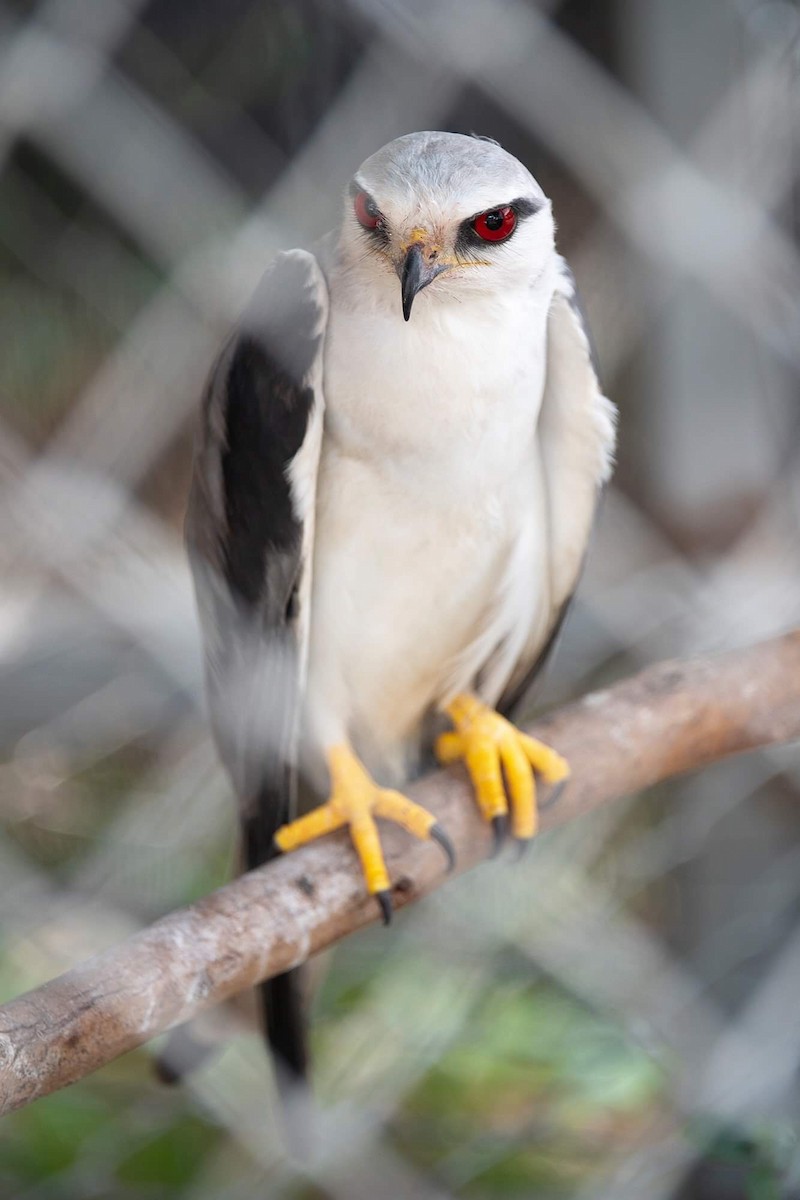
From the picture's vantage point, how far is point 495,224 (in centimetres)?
87

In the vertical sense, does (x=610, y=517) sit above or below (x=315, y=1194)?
above

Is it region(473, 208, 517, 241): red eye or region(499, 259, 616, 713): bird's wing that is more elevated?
region(473, 208, 517, 241): red eye

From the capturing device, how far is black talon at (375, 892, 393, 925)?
91 centimetres

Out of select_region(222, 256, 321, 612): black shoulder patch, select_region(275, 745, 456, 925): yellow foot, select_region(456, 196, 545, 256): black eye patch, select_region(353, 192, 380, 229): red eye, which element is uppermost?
select_region(456, 196, 545, 256): black eye patch

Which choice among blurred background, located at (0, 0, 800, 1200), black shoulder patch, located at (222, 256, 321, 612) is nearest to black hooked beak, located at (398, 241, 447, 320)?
black shoulder patch, located at (222, 256, 321, 612)

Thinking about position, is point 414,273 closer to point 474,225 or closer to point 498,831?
point 474,225

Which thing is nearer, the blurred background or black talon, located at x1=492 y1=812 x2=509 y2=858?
black talon, located at x1=492 y1=812 x2=509 y2=858

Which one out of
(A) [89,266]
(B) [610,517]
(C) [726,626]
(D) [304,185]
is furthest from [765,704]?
(A) [89,266]

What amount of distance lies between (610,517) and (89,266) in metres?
0.73

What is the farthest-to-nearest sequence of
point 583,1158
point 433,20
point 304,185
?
point 583,1158 → point 304,185 → point 433,20

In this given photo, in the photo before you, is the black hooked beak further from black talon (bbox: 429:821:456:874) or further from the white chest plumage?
black talon (bbox: 429:821:456:874)

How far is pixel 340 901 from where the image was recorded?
0.90 metres

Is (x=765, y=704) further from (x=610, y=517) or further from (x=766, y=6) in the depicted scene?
(x=766, y=6)

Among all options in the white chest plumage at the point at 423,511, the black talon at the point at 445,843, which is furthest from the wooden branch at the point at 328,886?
the white chest plumage at the point at 423,511
